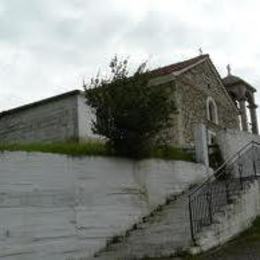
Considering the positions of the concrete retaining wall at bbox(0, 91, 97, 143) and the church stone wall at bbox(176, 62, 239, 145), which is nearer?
the concrete retaining wall at bbox(0, 91, 97, 143)

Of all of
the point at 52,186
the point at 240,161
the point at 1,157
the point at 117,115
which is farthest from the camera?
the point at 240,161

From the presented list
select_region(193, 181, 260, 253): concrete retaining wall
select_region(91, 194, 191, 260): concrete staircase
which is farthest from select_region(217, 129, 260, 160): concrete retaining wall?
select_region(91, 194, 191, 260): concrete staircase

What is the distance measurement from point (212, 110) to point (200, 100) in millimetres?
1899

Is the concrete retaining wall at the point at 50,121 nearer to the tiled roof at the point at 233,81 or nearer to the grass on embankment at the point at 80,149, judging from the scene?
the grass on embankment at the point at 80,149

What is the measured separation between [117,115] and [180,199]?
10.9ft

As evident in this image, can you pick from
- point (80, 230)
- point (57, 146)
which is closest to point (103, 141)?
point (57, 146)

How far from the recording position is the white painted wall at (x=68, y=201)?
525 inches

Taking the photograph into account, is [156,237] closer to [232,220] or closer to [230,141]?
[232,220]

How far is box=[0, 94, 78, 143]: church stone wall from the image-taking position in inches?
932

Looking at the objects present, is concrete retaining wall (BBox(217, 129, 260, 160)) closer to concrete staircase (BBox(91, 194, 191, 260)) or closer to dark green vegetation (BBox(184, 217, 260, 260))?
concrete staircase (BBox(91, 194, 191, 260))

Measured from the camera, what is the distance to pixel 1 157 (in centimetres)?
1348

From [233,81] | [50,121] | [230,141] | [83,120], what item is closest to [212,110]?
[233,81]

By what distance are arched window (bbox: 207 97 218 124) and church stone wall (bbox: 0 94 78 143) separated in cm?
877

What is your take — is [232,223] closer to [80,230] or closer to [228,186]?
[228,186]
